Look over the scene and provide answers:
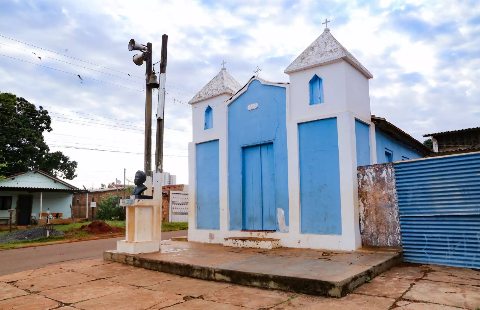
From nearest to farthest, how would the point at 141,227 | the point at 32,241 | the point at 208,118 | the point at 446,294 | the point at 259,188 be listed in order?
1. the point at 446,294
2. the point at 141,227
3. the point at 259,188
4. the point at 208,118
5. the point at 32,241

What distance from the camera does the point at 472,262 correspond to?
5.87 m

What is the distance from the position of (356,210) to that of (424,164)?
1693mm

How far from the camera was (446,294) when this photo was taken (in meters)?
4.18

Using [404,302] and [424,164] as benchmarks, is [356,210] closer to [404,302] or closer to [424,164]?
[424,164]

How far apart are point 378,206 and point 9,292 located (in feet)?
22.5

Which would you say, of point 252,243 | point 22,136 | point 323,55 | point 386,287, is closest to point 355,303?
point 386,287

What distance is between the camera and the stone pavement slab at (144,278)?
5.54 m

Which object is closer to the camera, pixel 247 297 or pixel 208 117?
pixel 247 297

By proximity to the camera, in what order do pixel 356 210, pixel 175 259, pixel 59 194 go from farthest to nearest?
pixel 59 194
pixel 356 210
pixel 175 259

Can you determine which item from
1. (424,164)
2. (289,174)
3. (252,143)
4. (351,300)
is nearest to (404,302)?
(351,300)

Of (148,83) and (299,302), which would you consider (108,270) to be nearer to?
(299,302)

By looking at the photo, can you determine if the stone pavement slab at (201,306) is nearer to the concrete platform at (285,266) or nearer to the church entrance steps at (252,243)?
the concrete platform at (285,266)

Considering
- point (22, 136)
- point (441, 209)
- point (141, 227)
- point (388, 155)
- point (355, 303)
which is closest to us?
point (355, 303)

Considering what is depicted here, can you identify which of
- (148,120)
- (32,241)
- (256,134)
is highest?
(148,120)
